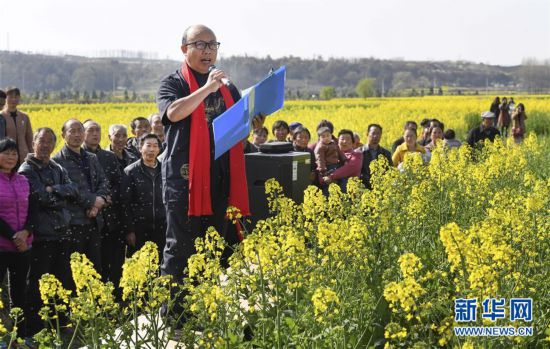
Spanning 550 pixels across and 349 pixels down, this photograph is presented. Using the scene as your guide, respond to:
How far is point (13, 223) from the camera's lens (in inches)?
237

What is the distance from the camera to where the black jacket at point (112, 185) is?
734 cm

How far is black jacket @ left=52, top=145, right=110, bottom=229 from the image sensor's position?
661 cm

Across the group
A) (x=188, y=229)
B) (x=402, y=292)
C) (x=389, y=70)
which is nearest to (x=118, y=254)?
(x=188, y=229)

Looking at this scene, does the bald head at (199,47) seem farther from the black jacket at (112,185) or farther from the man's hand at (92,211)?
the black jacket at (112,185)

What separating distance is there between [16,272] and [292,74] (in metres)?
133

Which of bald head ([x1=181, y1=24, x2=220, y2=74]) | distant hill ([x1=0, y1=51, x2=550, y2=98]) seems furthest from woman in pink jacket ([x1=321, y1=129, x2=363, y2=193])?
distant hill ([x1=0, y1=51, x2=550, y2=98])

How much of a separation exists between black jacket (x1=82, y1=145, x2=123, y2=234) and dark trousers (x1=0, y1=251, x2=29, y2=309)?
123 centimetres

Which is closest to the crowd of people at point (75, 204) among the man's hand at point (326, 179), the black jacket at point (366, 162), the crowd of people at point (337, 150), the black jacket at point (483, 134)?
the crowd of people at point (337, 150)

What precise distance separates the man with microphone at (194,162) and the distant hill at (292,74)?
7898cm

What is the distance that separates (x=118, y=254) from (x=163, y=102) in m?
3.11

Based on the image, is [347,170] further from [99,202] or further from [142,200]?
[99,202]

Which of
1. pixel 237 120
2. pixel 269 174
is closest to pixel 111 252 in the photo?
pixel 269 174

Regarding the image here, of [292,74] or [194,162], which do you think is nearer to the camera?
[194,162]

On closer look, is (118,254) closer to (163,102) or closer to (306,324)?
(163,102)
